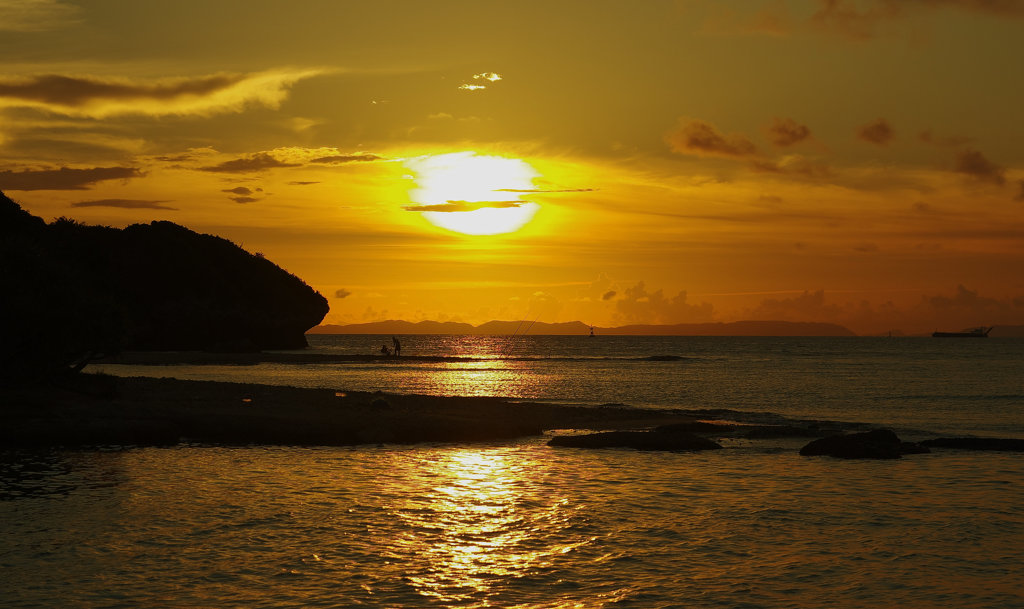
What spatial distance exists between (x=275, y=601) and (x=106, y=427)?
73.2ft

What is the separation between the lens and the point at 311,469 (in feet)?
98.7

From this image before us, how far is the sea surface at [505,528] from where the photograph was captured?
53.9 ft

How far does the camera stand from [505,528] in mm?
21688

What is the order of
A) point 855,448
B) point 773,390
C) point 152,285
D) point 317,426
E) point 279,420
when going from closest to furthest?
point 855,448 → point 317,426 → point 279,420 → point 773,390 → point 152,285

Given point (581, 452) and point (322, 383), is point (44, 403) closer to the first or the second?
point (581, 452)

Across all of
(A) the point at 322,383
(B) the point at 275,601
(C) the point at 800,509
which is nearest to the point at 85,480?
(B) the point at 275,601

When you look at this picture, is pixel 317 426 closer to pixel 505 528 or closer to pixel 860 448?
pixel 505 528

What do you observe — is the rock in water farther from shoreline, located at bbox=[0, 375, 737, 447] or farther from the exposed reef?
shoreline, located at bbox=[0, 375, 737, 447]

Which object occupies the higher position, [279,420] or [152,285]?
[152,285]

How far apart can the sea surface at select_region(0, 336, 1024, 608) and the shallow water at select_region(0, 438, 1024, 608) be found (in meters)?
0.08

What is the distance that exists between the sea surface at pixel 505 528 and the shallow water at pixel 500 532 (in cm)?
8

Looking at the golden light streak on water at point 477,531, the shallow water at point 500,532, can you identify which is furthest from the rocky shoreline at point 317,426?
the golden light streak on water at point 477,531

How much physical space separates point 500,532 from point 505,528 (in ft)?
1.54

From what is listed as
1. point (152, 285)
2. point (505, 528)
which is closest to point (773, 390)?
point (505, 528)
